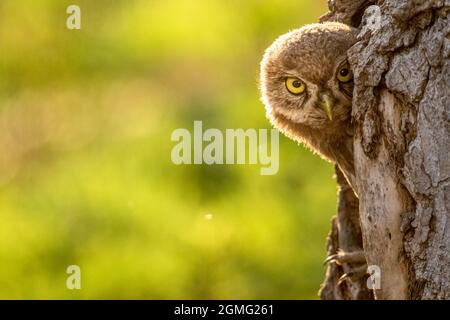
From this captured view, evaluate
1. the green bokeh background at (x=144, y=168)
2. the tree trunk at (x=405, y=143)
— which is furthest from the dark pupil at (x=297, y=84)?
the green bokeh background at (x=144, y=168)

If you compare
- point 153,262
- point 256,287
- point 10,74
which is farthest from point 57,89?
point 256,287

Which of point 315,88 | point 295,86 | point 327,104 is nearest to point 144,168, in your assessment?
point 295,86

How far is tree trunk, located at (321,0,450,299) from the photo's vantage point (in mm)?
3203

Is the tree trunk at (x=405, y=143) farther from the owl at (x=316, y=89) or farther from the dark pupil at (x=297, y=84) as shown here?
the dark pupil at (x=297, y=84)

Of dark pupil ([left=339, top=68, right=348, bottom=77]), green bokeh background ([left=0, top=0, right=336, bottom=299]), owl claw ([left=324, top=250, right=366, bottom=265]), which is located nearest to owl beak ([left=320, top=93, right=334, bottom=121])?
dark pupil ([left=339, top=68, right=348, bottom=77])

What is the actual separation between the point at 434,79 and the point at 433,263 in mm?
629

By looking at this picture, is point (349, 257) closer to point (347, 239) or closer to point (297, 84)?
point (347, 239)

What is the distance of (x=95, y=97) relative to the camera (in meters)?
8.53

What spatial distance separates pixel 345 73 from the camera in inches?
144

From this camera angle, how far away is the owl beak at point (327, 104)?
3.66 m

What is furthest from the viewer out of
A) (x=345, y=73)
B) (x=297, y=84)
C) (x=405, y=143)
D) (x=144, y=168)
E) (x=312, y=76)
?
(x=144, y=168)

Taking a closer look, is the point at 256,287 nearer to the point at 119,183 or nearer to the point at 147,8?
the point at 119,183

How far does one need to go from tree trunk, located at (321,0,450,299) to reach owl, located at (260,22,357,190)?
20 cm

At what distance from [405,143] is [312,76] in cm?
61
